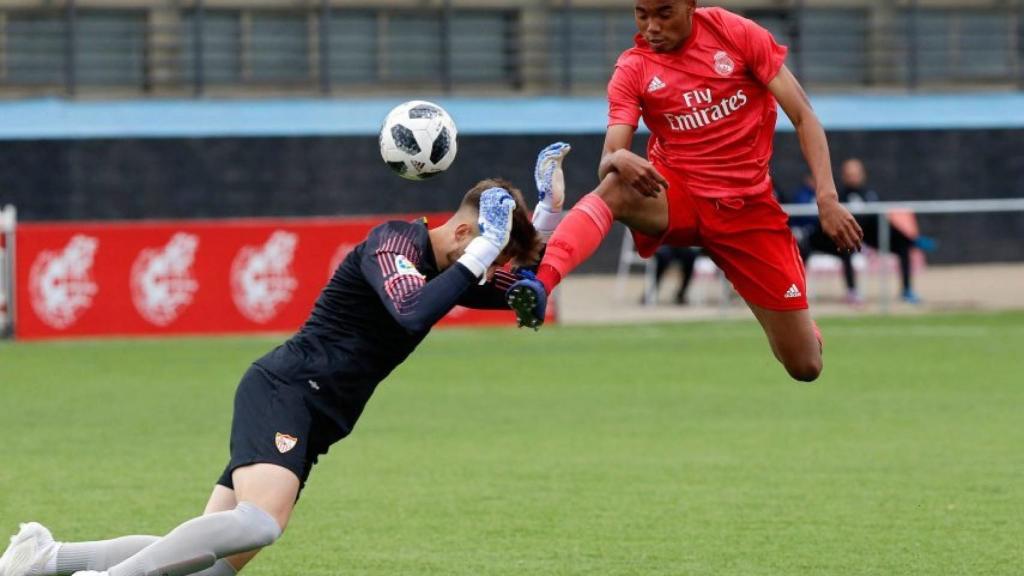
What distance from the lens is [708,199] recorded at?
8633 mm

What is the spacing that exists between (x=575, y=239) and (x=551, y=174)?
1.06 feet

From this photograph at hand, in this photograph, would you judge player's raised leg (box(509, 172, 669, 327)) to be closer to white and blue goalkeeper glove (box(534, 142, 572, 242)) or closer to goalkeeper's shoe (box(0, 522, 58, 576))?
white and blue goalkeeper glove (box(534, 142, 572, 242))

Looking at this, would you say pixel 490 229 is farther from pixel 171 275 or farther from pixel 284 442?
pixel 171 275

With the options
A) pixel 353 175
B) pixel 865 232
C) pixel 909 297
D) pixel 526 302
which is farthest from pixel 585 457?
pixel 353 175

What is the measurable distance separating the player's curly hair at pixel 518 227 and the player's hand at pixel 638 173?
0.68 meters

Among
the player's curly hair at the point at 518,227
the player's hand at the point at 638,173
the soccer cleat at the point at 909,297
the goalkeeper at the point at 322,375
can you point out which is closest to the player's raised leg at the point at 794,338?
the player's hand at the point at 638,173

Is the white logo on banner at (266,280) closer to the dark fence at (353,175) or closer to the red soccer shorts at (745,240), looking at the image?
the dark fence at (353,175)

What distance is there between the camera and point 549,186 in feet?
A: 25.3

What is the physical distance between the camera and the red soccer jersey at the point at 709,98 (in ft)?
27.9

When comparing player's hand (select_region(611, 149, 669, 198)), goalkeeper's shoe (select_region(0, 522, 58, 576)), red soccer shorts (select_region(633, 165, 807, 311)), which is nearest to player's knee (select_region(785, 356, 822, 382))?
red soccer shorts (select_region(633, 165, 807, 311))

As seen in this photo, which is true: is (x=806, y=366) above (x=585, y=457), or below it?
above

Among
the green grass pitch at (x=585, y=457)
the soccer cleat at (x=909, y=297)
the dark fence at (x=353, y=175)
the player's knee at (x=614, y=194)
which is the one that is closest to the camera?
the player's knee at (x=614, y=194)

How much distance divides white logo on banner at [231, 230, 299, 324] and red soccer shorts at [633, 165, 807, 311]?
12647mm

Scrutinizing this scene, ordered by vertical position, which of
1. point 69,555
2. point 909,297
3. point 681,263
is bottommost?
point 909,297
